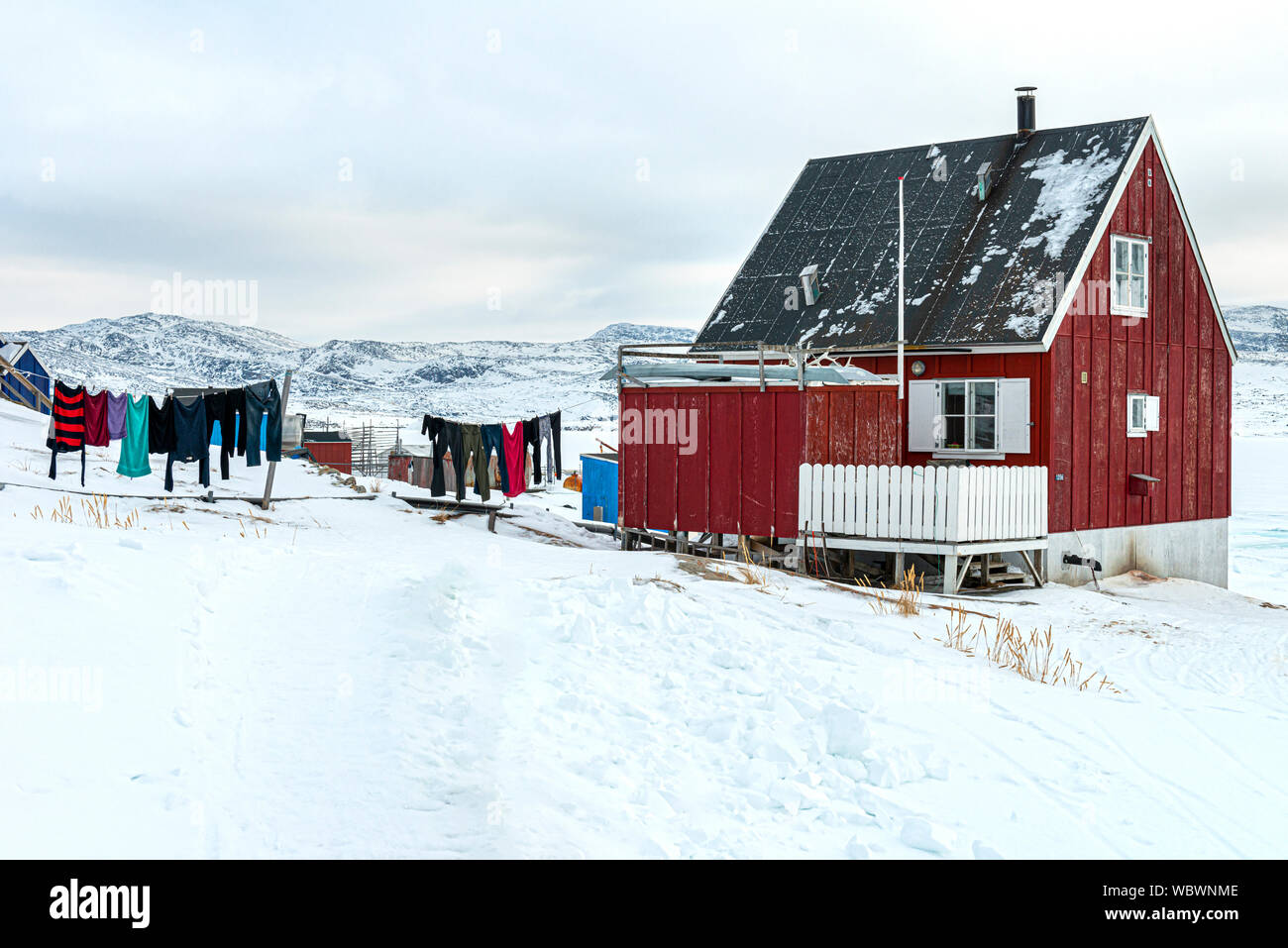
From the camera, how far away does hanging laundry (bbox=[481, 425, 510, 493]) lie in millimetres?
21359

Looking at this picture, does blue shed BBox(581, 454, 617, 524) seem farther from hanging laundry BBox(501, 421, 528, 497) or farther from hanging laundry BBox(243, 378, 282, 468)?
hanging laundry BBox(243, 378, 282, 468)

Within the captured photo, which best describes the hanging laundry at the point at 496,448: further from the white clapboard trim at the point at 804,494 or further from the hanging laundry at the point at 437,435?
the white clapboard trim at the point at 804,494

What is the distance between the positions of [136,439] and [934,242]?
15926 mm

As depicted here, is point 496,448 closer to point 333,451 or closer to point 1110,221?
point 1110,221

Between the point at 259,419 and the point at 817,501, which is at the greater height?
the point at 259,419

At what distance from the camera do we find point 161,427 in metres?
19.0

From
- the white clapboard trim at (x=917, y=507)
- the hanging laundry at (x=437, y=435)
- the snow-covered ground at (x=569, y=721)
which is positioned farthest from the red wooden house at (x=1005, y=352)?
the hanging laundry at (x=437, y=435)

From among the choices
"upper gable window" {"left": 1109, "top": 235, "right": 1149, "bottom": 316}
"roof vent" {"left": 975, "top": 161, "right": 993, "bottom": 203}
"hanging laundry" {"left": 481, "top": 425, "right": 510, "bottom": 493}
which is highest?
"roof vent" {"left": 975, "top": 161, "right": 993, "bottom": 203}

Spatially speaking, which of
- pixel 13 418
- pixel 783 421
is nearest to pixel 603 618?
pixel 783 421

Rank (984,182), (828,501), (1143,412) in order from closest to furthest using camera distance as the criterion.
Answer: (828,501) < (1143,412) < (984,182)

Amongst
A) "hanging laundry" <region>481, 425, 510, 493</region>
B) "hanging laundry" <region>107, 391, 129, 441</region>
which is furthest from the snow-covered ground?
"hanging laundry" <region>481, 425, 510, 493</region>

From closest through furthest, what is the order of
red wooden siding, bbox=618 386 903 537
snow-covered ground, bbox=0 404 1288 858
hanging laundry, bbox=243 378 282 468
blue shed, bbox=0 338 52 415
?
1. snow-covered ground, bbox=0 404 1288 858
2. red wooden siding, bbox=618 386 903 537
3. hanging laundry, bbox=243 378 282 468
4. blue shed, bbox=0 338 52 415

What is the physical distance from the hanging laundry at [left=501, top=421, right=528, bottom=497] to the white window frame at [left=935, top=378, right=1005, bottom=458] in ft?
27.2

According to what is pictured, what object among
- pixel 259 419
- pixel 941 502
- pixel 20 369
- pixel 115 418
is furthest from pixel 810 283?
pixel 20 369
